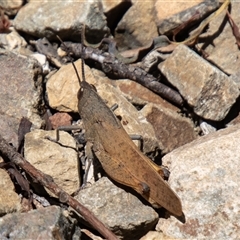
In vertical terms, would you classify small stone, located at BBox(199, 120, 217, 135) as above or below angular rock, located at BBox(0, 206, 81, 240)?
below

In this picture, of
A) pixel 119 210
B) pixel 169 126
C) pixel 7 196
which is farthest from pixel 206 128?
pixel 7 196

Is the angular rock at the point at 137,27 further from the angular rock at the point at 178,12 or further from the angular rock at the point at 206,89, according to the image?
the angular rock at the point at 206,89

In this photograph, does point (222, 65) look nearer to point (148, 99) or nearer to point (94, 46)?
point (148, 99)

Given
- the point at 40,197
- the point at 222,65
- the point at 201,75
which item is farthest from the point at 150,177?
the point at 222,65

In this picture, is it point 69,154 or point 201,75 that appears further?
point 201,75

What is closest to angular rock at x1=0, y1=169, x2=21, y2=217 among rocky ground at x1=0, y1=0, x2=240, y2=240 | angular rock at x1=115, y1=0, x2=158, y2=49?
rocky ground at x1=0, y1=0, x2=240, y2=240

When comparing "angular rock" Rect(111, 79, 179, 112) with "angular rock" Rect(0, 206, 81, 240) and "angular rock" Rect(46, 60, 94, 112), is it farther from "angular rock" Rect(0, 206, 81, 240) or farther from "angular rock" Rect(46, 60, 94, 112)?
"angular rock" Rect(0, 206, 81, 240)

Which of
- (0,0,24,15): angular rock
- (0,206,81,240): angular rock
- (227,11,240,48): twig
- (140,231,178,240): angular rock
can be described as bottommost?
(140,231,178,240): angular rock

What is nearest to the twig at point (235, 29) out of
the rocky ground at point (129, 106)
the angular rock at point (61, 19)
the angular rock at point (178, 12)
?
the rocky ground at point (129, 106)
